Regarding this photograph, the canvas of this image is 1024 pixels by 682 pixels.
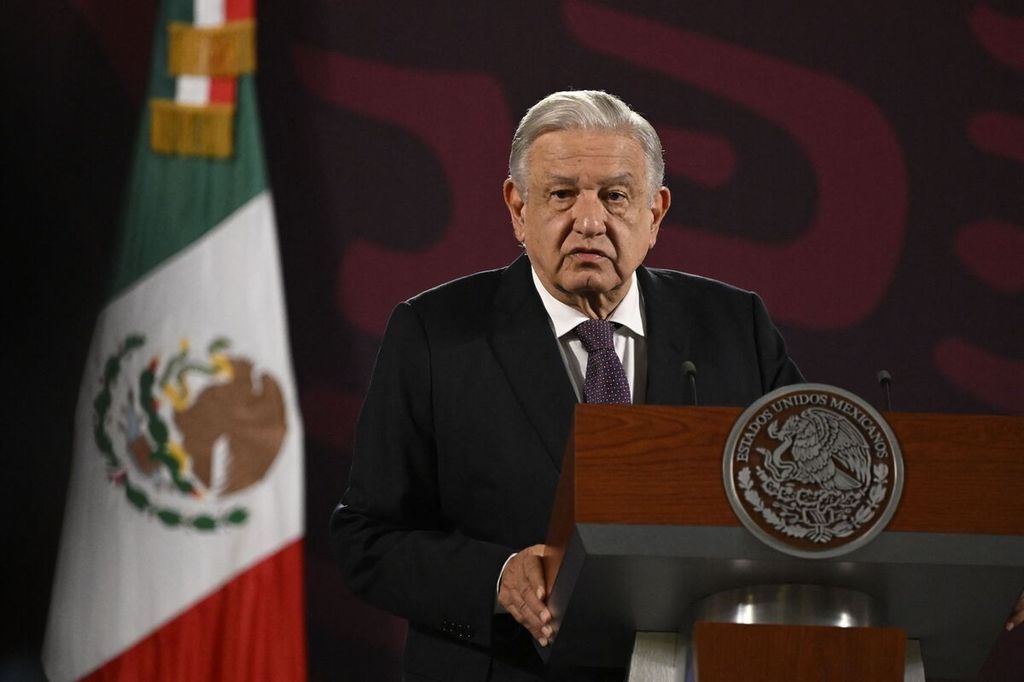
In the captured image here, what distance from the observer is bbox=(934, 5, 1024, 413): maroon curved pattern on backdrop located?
12.4 feet

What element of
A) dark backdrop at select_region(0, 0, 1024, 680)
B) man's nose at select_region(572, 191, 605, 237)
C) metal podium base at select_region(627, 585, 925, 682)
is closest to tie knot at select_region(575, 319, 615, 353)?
man's nose at select_region(572, 191, 605, 237)

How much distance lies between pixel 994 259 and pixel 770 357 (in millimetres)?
1767

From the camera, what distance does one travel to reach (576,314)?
89.8 inches

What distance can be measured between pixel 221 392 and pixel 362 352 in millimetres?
388

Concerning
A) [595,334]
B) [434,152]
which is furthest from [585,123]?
[434,152]

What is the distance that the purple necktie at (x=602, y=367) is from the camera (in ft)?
6.94

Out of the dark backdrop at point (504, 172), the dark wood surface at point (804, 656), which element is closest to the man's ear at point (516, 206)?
the dark wood surface at point (804, 656)

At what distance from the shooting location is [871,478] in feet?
4.69

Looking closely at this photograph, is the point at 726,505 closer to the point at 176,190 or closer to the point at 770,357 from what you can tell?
the point at 770,357

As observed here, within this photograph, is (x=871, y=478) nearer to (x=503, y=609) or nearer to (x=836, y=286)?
(x=503, y=609)

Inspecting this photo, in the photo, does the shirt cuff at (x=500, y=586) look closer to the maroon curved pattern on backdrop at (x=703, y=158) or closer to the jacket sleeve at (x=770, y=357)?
the jacket sleeve at (x=770, y=357)

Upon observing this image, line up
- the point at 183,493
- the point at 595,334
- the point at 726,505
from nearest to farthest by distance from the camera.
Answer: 1. the point at 726,505
2. the point at 595,334
3. the point at 183,493

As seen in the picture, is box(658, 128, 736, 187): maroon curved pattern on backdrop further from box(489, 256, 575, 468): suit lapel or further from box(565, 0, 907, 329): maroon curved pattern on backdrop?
box(489, 256, 575, 468): suit lapel

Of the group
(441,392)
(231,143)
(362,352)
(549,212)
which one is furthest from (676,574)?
(231,143)
